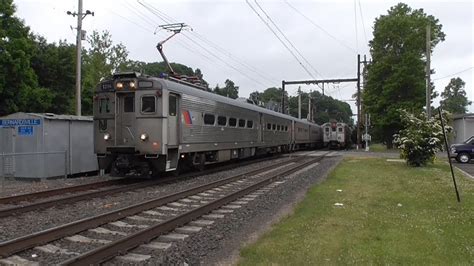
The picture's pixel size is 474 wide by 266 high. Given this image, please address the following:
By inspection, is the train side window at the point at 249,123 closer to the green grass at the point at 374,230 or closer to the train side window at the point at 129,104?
the train side window at the point at 129,104

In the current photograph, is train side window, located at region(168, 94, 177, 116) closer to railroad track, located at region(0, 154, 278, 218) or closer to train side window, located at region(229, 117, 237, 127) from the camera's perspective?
railroad track, located at region(0, 154, 278, 218)

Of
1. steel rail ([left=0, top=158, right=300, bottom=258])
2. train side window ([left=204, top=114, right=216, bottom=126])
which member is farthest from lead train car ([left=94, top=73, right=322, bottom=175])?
steel rail ([left=0, top=158, right=300, bottom=258])

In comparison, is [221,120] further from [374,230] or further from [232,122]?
[374,230]

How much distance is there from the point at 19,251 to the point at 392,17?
146ft

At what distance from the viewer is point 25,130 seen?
55.4 feet

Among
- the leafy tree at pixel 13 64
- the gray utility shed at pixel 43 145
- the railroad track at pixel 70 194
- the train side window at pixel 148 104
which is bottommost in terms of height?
the railroad track at pixel 70 194

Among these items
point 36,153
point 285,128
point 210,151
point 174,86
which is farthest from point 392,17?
point 36,153

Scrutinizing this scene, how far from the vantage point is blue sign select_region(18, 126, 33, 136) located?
661 inches

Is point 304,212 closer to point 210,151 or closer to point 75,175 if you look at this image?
point 210,151

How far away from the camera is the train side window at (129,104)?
15.0m

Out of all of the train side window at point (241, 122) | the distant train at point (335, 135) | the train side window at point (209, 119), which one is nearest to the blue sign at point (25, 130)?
the train side window at point (209, 119)

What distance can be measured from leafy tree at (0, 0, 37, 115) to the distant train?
108ft

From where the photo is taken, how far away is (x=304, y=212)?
1009cm

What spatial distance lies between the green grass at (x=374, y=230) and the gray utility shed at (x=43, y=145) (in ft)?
30.4
